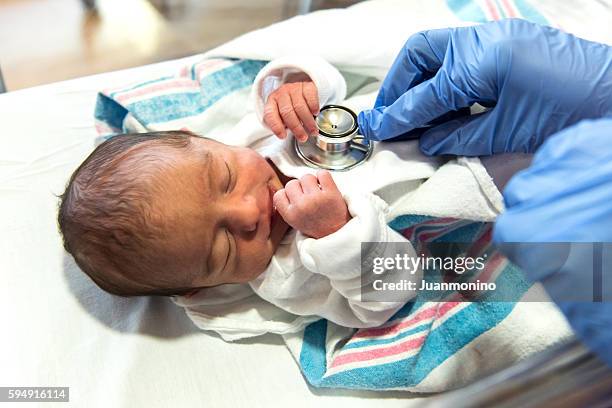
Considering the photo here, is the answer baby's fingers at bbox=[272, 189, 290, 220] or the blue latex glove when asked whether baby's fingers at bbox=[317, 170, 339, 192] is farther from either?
the blue latex glove

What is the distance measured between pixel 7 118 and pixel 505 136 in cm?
77

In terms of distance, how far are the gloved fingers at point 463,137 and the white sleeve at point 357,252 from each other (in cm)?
10

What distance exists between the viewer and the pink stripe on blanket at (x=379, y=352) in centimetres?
69

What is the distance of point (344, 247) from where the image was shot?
24.4 inches

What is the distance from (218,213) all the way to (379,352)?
0.26m

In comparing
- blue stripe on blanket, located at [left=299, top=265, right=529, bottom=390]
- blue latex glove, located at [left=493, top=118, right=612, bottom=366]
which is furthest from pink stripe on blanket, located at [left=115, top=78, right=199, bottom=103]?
blue latex glove, located at [left=493, top=118, right=612, bottom=366]

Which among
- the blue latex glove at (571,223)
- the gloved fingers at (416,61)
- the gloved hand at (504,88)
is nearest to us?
the blue latex glove at (571,223)

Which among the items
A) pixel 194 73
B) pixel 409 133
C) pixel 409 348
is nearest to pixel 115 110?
pixel 194 73

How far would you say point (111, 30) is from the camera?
149cm

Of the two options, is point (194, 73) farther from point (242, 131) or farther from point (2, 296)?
point (2, 296)

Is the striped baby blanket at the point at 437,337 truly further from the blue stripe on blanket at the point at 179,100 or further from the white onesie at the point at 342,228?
the blue stripe on blanket at the point at 179,100

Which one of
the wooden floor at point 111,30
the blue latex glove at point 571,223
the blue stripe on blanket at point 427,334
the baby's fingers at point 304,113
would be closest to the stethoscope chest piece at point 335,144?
the baby's fingers at point 304,113

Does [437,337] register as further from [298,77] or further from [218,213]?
[298,77]

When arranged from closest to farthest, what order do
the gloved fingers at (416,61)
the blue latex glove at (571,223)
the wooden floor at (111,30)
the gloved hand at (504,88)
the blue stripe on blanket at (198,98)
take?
the blue latex glove at (571,223) < the gloved hand at (504,88) < the gloved fingers at (416,61) < the blue stripe on blanket at (198,98) < the wooden floor at (111,30)
